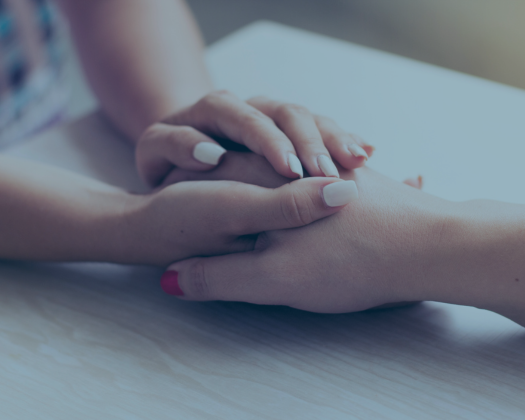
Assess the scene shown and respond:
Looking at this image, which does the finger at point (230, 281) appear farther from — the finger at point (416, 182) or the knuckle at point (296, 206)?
the finger at point (416, 182)

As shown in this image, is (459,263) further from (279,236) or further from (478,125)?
(478,125)

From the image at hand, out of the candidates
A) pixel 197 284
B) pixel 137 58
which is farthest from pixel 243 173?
pixel 137 58

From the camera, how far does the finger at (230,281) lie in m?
0.47

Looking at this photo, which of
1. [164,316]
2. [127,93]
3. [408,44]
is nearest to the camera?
[164,316]

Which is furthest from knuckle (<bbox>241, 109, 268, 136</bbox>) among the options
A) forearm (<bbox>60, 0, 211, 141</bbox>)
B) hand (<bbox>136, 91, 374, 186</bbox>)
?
forearm (<bbox>60, 0, 211, 141</bbox>)

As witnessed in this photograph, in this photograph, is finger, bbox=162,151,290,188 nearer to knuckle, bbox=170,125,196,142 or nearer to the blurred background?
knuckle, bbox=170,125,196,142

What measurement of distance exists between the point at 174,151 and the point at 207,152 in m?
0.04

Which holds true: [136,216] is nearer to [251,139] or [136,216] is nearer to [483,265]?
[251,139]

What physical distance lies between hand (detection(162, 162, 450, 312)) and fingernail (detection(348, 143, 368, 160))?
6 centimetres

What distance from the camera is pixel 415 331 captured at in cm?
47

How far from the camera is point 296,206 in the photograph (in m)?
0.48

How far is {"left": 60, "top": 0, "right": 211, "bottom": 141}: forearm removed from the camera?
29.8 inches

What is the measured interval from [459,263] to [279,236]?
0.18 m

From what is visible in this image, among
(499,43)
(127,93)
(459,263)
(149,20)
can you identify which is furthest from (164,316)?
(499,43)
